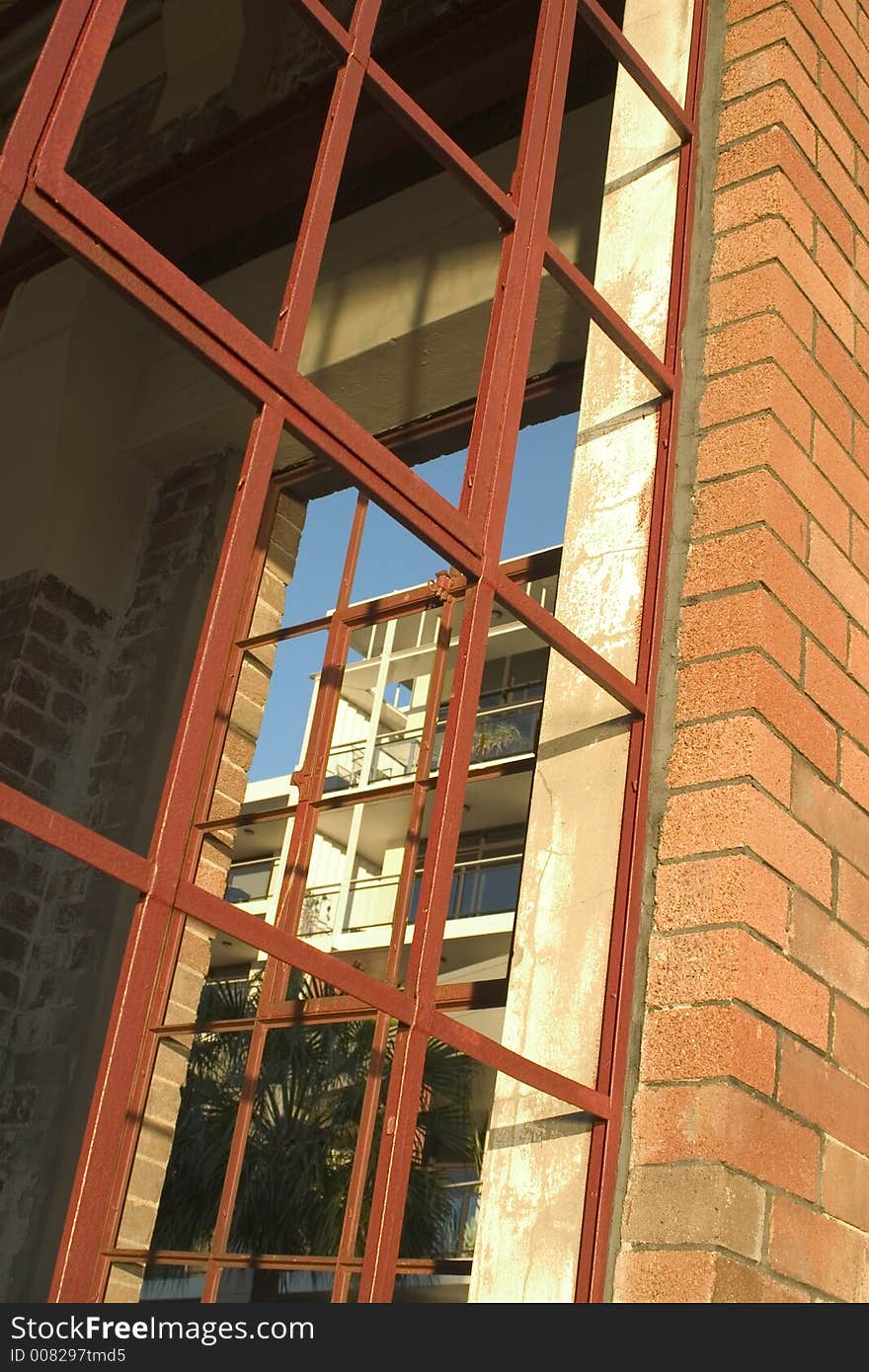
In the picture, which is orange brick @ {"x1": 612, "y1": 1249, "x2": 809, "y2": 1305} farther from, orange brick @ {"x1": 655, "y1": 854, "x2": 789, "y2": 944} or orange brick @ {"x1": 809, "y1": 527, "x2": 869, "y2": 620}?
orange brick @ {"x1": 809, "y1": 527, "x2": 869, "y2": 620}

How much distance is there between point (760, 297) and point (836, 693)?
28.6 inches

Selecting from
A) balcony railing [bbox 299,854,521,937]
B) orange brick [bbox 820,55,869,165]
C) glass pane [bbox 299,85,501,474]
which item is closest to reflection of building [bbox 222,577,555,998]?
balcony railing [bbox 299,854,521,937]

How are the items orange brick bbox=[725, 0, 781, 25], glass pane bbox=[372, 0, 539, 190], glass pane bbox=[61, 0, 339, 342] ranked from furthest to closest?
glass pane bbox=[61, 0, 339, 342] < glass pane bbox=[372, 0, 539, 190] < orange brick bbox=[725, 0, 781, 25]

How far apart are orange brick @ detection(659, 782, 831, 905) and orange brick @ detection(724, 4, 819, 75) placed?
156 cm

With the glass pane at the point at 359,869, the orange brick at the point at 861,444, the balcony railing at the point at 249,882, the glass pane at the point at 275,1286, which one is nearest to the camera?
the orange brick at the point at 861,444

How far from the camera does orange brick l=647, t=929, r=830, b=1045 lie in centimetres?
206

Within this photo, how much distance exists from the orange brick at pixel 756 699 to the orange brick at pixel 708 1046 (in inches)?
18.9

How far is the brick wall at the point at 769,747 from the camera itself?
Result: 6.59ft

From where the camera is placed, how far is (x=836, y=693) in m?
2.46

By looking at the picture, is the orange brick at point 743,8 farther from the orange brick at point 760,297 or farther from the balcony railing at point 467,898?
the balcony railing at point 467,898

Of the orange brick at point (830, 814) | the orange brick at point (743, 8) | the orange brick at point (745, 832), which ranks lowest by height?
the orange brick at point (745, 832)

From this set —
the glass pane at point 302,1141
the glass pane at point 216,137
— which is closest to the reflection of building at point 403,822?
the glass pane at point 302,1141

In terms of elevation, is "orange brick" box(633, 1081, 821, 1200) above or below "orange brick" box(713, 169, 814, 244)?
below

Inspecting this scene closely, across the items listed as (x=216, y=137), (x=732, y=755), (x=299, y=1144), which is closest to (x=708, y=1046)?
(x=732, y=755)
